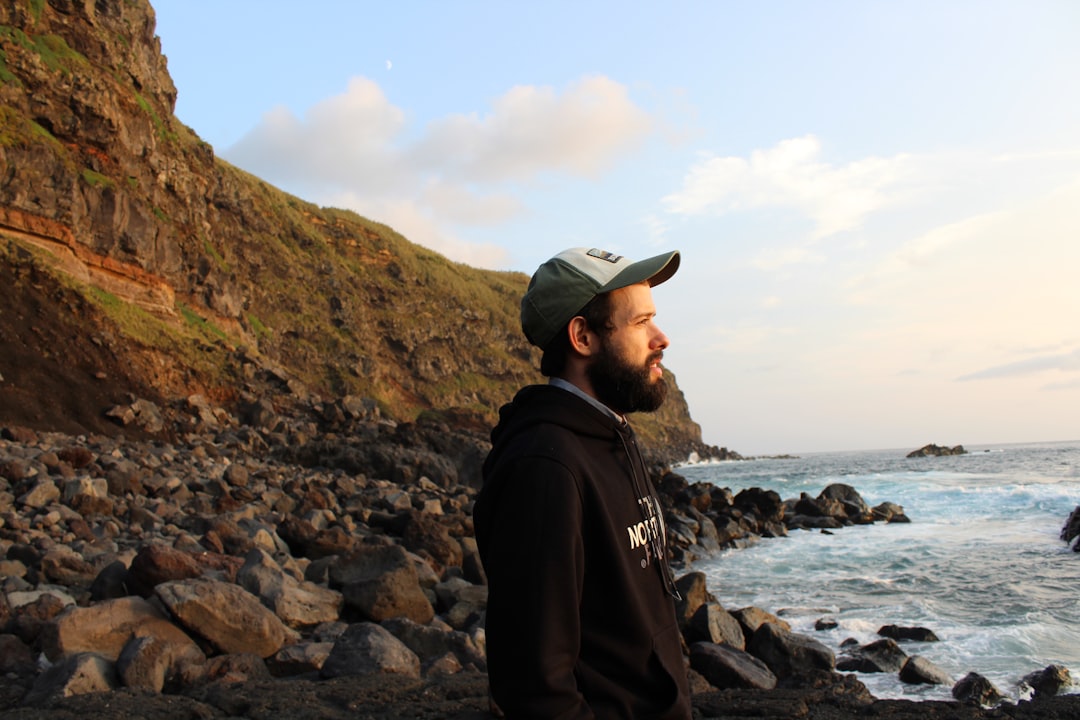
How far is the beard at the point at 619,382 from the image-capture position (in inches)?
90.3

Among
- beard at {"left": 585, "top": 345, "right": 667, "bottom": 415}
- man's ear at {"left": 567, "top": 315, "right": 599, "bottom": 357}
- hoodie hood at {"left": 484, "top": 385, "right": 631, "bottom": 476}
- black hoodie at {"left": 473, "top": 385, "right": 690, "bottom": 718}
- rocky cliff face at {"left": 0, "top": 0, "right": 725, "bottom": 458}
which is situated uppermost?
rocky cliff face at {"left": 0, "top": 0, "right": 725, "bottom": 458}

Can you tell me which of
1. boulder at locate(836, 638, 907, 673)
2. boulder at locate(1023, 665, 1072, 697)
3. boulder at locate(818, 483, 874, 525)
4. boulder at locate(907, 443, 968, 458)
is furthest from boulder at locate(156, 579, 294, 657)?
boulder at locate(907, 443, 968, 458)

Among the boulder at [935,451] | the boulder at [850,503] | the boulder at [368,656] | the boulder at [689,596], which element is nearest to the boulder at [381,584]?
the boulder at [368,656]

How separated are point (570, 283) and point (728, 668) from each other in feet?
20.0

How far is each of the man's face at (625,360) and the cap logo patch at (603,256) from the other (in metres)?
0.13

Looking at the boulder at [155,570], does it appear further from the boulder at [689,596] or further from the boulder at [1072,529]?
the boulder at [1072,529]

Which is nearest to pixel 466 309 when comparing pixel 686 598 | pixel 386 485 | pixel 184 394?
pixel 184 394

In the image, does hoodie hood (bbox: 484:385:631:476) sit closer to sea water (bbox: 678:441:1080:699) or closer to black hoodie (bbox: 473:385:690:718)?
black hoodie (bbox: 473:385:690:718)

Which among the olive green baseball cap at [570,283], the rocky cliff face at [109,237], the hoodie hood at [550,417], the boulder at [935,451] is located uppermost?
the rocky cliff face at [109,237]

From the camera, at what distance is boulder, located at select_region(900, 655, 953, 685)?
8.05 meters

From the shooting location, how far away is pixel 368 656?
590 cm

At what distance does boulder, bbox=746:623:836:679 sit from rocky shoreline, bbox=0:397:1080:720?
0.07 ft

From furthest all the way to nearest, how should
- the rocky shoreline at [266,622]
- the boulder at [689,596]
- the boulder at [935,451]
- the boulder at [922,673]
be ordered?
the boulder at [935,451]
the boulder at [689,596]
the boulder at [922,673]
the rocky shoreline at [266,622]

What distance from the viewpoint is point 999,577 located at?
14219 millimetres
